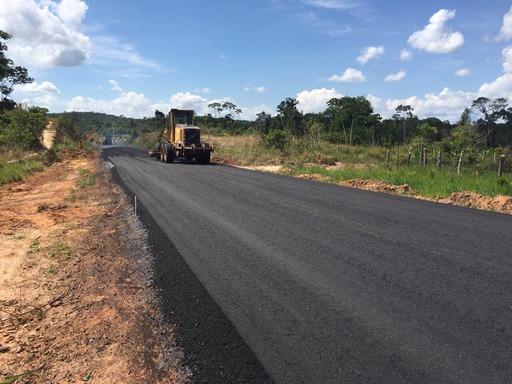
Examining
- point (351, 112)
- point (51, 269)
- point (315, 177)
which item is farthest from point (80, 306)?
point (351, 112)

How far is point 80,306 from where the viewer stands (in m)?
4.22

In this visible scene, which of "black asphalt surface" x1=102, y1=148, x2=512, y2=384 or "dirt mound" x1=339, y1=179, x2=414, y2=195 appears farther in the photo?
"dirt mound" x1=339, y1=179, x2=414, y2=195

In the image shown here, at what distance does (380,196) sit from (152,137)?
5115 cm

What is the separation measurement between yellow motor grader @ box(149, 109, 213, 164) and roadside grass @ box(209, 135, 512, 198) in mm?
3414

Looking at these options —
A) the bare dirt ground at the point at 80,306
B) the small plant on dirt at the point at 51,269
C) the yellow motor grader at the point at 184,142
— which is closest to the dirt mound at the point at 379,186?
the bare dirt ground at the point at 80,306

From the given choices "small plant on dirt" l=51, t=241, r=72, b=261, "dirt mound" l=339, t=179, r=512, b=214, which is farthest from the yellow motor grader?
"small plant on dirt" l=51, t=241, r=72, b=261

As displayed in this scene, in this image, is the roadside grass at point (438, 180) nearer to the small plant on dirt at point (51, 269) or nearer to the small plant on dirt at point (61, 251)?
the small plant on dirt at point (61, 251)

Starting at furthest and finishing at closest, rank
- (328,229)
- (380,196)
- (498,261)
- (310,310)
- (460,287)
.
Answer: (380,196) < (328,229) < (498,261) < (460,287) < (310,310)

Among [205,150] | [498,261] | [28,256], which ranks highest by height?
[205,150]

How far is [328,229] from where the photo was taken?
7.06 metres

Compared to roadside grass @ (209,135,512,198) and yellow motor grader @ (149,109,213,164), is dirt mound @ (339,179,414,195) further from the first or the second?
yellow motor grader @ (149,109,213,164)

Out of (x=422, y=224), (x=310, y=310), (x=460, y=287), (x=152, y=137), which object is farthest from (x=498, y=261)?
(x=152, y=137)

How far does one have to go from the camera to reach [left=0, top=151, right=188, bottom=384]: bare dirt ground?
3.05m

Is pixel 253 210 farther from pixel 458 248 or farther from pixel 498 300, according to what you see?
pixel 498 300
